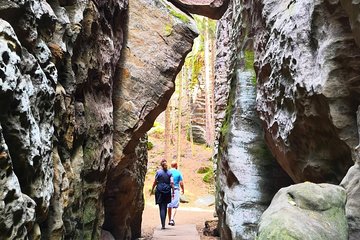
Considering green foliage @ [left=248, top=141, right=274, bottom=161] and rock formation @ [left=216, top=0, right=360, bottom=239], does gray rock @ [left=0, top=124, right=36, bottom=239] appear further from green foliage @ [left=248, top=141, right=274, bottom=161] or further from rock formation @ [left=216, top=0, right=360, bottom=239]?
green foliage @ [left=248, top=141, right=274, bottom=161]

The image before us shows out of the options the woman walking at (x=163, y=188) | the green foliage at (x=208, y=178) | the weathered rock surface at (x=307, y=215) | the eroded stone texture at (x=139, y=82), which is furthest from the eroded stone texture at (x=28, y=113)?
the green foliage at (x=208, y=178)

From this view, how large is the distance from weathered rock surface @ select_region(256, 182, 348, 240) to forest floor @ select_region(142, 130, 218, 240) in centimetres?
653

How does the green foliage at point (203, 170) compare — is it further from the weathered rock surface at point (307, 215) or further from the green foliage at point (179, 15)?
the weathered rock surface at point (307, 215)

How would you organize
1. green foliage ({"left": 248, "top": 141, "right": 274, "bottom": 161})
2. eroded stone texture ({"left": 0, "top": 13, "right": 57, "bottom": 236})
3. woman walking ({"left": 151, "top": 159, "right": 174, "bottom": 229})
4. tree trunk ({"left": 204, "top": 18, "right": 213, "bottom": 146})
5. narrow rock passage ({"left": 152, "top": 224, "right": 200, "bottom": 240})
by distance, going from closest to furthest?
1. eroded stone texture ({"left": 0, "top": 13, "right": 57, "bottom": 236})
2. green foliage ({"left": 248, "top": 141, "right": 274, "bottom": 161})
3. narrow rock passage ({"left": 152, "top": 224, "right": 200, "bottom": 240})
4. woman walking ({"left": 151, "top": 159, "right": 174, "bottom": 229})
5. tree trunk ({"left": 204, "top": 18, "right": 213, "bottom": 146})

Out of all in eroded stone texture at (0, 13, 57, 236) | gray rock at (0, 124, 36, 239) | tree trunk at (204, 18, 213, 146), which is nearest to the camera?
gray rock at (0, 124, 36, 239)

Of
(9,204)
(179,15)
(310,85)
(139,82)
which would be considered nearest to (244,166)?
(139,82)

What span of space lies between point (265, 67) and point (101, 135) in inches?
114

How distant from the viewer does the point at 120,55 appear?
24.6 ft

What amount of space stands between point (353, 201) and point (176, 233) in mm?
6458

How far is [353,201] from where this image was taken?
3463 mm

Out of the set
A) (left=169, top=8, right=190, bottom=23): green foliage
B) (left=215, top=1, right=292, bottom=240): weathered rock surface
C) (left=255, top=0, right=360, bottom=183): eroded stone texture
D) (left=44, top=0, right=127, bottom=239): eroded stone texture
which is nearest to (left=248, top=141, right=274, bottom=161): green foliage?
(left=215, top=1, right=292, bottom=240): weathered rock surface

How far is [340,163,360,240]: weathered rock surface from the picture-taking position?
3.31 m

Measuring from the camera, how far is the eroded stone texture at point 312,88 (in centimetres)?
424

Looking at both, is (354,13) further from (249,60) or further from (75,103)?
(249,60)
